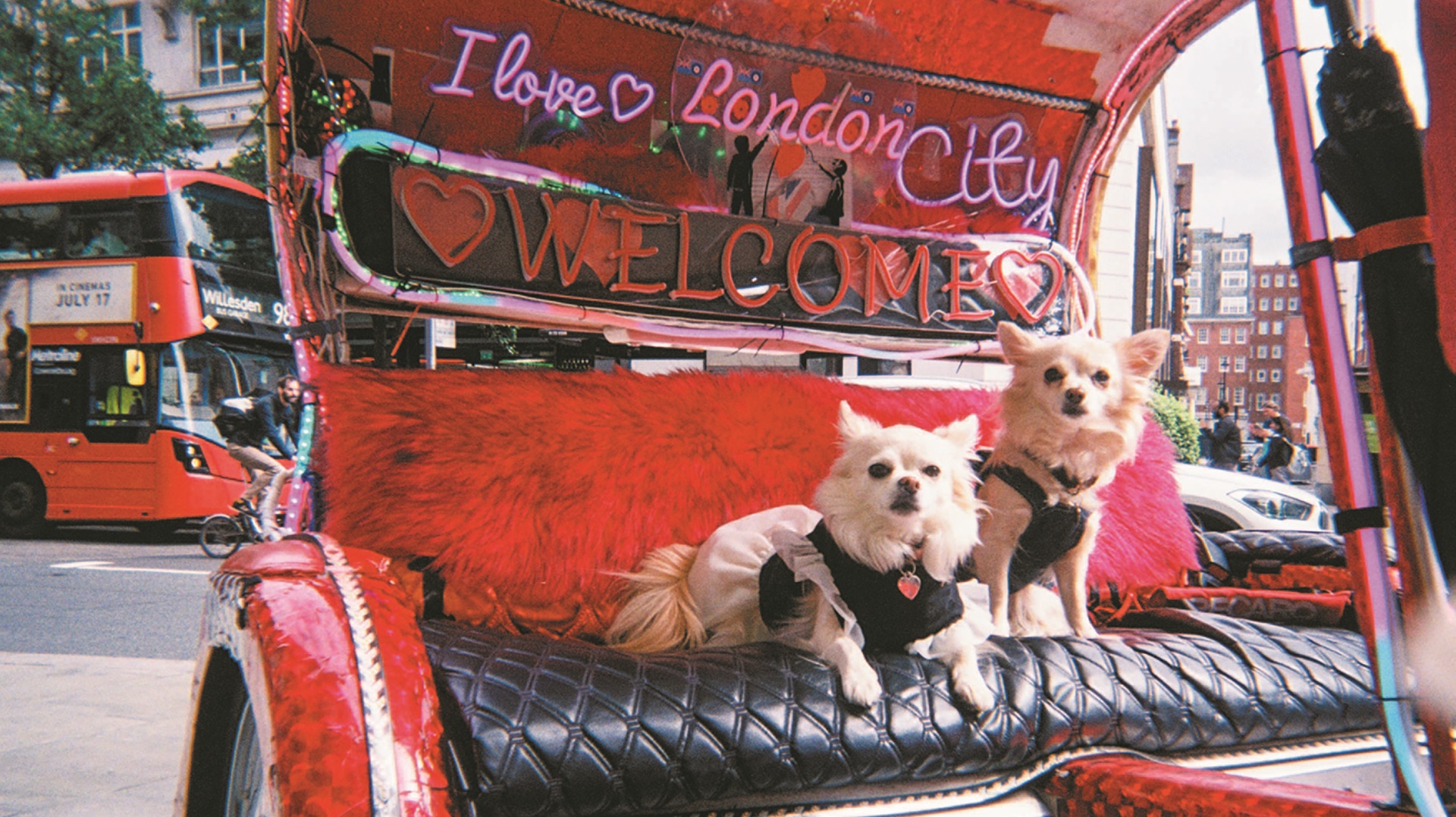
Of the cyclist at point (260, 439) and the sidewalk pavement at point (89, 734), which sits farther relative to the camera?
the cyclist at point (260, 439)

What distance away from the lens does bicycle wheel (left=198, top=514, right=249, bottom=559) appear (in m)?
9.35

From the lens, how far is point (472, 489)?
6.85 ft

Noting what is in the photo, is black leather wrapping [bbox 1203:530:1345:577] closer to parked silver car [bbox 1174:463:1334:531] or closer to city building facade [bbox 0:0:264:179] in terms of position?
parked silver car [bbox 1174:463:1334:531]

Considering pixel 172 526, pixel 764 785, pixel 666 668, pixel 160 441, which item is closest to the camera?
pixel 764 785

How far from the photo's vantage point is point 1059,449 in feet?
6.59

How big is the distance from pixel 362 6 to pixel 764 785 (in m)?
2.07

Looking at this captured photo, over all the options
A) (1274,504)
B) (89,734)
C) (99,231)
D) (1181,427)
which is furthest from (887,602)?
(99,231)

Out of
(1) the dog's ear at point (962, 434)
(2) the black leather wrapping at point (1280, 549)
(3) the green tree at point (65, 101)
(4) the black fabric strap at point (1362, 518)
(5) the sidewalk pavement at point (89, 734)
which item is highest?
(3) the green tree at point (65, 101)

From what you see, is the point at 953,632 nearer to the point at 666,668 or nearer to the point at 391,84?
the point at 666,668

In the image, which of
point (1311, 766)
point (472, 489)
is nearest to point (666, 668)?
point (472, 489)

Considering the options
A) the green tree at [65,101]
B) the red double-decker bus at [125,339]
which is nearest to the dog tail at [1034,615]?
the red double-decker bus at [125,339]

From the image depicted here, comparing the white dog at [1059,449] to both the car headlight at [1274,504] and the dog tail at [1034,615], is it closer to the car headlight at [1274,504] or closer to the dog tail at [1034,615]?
the dog tail at [1034,615]

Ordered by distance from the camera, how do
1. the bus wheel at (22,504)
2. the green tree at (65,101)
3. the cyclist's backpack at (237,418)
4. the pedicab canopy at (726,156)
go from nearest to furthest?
the pedicab canopy at (726,156) < the cyclist's backpack at (237,418) < the bus wheel at (22,504) < the green tree at (65,101)

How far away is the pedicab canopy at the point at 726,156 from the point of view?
235cm
